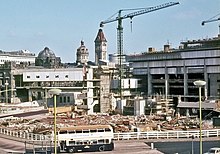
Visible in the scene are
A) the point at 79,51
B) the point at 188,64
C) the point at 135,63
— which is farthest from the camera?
the point at 79,51

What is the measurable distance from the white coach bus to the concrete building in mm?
49404

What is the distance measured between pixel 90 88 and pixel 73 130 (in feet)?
185

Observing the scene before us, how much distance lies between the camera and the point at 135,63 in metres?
97.4

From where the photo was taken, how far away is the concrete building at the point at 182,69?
7994 cm

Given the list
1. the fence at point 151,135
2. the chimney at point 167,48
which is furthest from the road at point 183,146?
the chimney at point 167,48

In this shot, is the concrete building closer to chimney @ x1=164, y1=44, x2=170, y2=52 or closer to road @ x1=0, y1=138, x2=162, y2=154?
chimney @ x1=164, y1=44, x2=170, y2=52

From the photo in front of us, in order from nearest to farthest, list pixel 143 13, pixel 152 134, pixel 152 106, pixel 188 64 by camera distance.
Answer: pixel 152 134 < pixel 152 106 < pixel 188 64 < pixel 143 13

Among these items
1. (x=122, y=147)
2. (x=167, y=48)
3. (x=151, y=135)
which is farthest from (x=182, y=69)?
(x=122, y=147)

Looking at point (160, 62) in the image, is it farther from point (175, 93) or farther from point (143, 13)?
point (143, 13)

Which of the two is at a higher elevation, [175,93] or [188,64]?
[188,64]

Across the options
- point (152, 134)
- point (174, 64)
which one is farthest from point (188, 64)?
point (152, 134)

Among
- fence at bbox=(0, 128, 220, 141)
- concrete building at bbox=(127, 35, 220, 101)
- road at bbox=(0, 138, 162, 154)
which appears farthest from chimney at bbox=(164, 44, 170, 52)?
road at bbox=(0, 138, 162, 154)

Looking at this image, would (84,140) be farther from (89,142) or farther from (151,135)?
(151,135)

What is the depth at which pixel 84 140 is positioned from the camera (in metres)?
31.8
